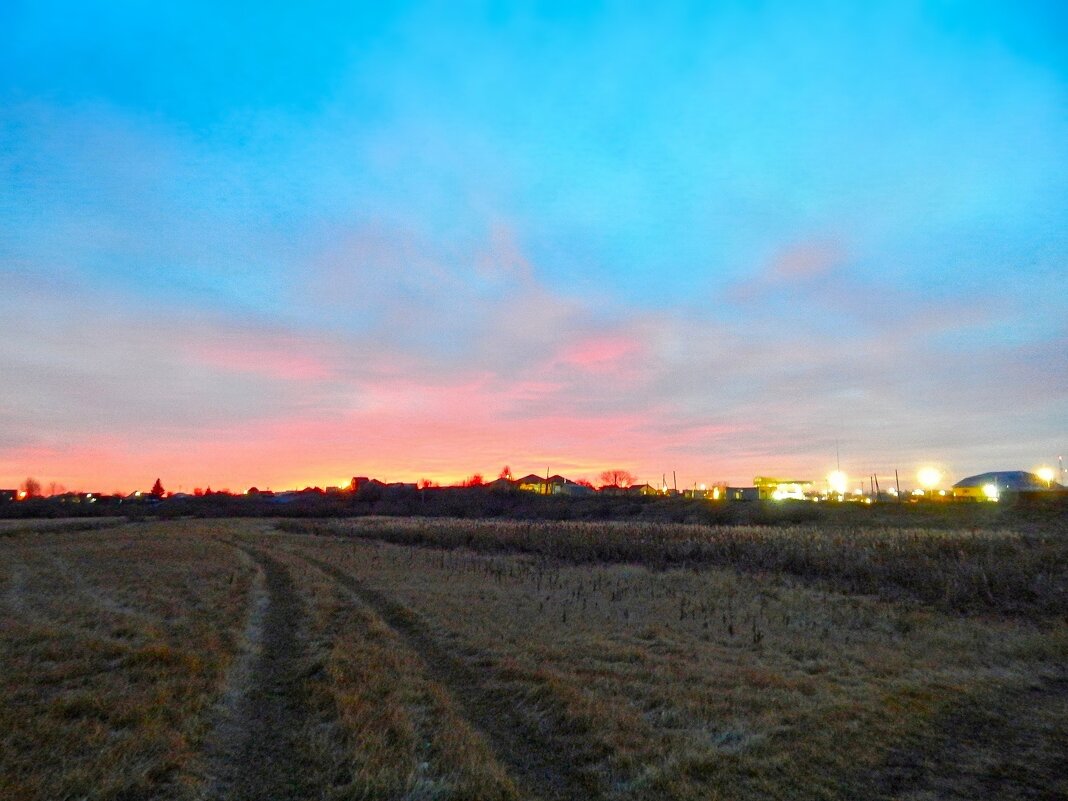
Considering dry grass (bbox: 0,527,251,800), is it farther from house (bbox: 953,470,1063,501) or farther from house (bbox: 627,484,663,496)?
house (bbox: 953,470,1063,501)

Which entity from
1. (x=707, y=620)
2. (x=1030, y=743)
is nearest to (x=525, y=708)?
(x=1030, y=743)

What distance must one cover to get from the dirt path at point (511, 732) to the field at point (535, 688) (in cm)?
4

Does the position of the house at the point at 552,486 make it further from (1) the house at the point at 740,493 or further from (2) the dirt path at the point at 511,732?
(2) the dirt path at the point at 511,732

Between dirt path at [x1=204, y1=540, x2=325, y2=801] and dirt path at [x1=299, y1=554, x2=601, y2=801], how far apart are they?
2057 mm

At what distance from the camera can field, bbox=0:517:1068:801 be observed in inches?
272

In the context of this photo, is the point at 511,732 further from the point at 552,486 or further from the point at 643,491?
the point at 552,486

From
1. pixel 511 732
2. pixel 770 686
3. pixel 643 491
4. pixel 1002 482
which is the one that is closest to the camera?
pixel 511 732

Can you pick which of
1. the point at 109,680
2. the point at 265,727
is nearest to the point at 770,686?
the point at 265,727

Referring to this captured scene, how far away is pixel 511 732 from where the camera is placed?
8281mm

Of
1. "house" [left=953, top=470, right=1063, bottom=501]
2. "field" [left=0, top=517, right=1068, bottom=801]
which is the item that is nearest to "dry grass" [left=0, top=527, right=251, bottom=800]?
"field" [left=0, top=517, right=1068, bottom=801]

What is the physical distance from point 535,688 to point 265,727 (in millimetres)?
3621

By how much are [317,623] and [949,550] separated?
78.5 feet

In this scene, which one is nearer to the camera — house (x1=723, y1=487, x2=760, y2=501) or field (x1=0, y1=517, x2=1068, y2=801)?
field (x1=0, y1=517, x2=1068, y2=801)

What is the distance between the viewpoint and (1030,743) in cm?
835
